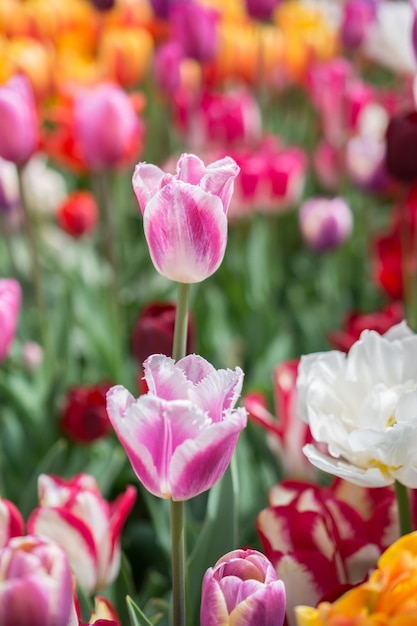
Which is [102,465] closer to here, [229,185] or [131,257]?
[229,185]

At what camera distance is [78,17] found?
1952 mm

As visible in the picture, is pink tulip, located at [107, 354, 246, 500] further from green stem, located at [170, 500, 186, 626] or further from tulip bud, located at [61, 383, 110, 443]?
tulip bud, located at [61, 383, 110, 443]

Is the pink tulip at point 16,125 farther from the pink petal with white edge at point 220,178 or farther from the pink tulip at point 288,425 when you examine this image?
the pink petal with white edge at point 220,178

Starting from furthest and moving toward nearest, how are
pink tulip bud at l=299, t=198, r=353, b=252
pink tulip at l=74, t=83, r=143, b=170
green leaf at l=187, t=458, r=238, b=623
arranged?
1. pink tulip bud at l=299, t=198, r=353, b=252
2. pink tulip at l=74, t=83, r=143, b=170
3. green leaf at l=187, t=458, r=238, b=623

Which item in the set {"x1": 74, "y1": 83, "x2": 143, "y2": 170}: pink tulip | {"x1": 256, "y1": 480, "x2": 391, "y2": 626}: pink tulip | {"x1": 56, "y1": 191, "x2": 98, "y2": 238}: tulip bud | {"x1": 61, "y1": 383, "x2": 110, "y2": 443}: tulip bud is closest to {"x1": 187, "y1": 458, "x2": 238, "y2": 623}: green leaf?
{"x1": 256, "y1": 480, "x2": 391, "y2": 626}: pink tulip

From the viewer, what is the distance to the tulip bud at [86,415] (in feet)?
2.64

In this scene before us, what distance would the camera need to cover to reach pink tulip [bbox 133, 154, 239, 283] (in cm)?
41

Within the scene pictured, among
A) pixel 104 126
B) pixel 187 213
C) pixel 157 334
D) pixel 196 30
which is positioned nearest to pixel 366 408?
pixel 187 213

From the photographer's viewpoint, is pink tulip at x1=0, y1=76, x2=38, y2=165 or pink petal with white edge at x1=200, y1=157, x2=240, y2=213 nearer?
pink petal with white edge at x1=200, y1=157, x2=240, y2=213

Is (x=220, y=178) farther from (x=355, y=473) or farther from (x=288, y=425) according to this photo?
(x=288, y=425)

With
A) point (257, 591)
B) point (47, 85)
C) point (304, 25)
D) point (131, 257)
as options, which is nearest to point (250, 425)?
point (257, 591)

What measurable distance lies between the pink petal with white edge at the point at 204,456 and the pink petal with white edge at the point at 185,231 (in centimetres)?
9

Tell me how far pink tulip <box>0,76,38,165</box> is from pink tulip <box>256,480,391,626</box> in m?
0.43

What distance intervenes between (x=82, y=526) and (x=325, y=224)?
0.69 m
